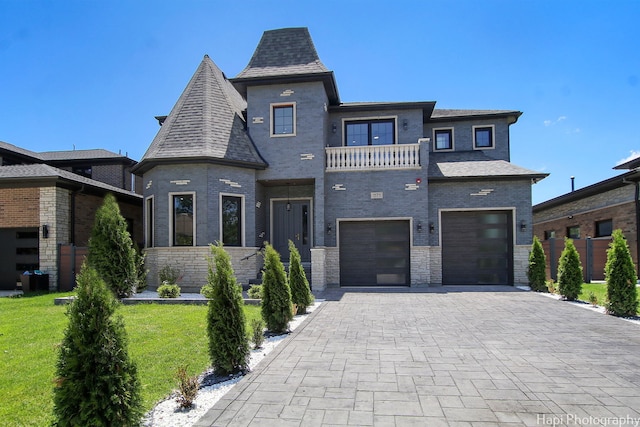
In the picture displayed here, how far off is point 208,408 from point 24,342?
4.68 metres

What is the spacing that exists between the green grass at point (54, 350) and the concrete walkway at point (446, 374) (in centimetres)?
123

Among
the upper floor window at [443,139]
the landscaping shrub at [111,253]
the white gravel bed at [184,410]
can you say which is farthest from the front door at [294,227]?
the white gravel bed at [184,410]

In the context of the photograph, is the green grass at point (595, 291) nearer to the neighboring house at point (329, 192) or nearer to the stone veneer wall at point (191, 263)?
Answer: the neighboring house at point (329, 192)

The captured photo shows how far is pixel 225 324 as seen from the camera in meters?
4.69

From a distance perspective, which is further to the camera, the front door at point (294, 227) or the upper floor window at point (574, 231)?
the upper floor window at point (574, 231)

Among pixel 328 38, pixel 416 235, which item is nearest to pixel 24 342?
pixel 416 235

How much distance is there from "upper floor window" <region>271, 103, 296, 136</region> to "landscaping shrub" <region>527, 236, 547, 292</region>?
31.8 ft

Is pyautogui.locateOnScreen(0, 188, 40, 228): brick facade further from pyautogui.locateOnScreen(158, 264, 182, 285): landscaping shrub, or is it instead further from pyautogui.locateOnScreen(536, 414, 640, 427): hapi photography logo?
pyautogui.locateOnScreen(536, 414, 640, 427): hapi photography logo

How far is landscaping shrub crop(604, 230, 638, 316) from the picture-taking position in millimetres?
8031

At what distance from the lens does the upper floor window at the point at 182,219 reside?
40.1 ft

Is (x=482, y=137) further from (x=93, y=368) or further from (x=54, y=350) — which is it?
(x=93, y=368)

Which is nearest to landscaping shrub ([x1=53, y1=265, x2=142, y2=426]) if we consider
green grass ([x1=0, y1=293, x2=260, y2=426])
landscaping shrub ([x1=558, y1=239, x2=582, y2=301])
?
green grass ([x1=0, y1=293, x2=260, y2=426])

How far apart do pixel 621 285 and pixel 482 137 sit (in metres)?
9.61

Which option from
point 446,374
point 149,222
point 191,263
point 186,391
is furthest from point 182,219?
point 446,374
